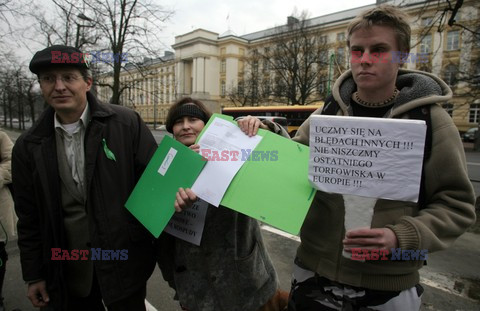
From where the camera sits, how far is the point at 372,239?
121cm

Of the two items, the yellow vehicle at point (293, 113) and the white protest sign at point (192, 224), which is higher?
the yellow vehicle at point (293, 113)

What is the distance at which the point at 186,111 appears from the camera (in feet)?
6.81

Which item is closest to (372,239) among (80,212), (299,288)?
(299,288)

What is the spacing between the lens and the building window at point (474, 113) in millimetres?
33406

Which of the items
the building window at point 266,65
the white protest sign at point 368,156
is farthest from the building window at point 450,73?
the white protest sign at point 368,156

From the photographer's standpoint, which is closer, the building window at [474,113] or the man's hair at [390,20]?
the man's hair at [390,20]

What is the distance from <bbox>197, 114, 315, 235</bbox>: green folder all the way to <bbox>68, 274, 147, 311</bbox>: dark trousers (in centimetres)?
119

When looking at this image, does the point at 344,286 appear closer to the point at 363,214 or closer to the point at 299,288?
the point at 299,288

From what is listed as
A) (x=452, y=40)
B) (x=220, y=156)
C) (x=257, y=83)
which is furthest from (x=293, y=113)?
(x=220, y=156)

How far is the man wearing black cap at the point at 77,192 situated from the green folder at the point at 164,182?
0.24 meters

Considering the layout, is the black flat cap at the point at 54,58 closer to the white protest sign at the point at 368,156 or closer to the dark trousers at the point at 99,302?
the dark trousers at the point at 99,302

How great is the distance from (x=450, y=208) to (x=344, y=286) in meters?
0.61

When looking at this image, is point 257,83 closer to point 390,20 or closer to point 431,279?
point 431,279

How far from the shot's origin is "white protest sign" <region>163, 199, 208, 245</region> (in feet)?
5.87
